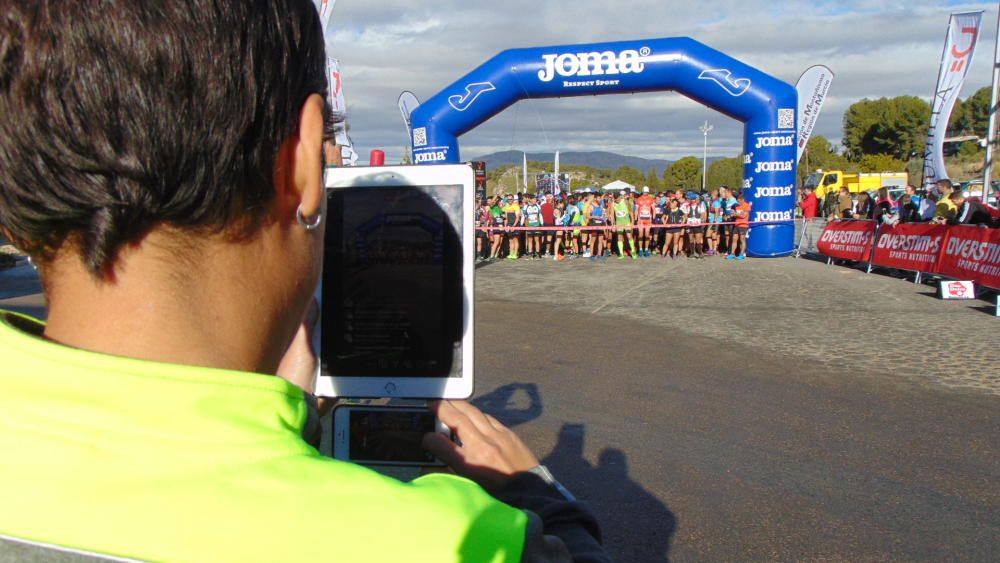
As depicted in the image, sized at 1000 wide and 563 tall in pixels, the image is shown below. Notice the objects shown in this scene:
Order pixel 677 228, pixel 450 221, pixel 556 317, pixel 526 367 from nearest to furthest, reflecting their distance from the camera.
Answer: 1. pixel 450 221
2. pixel 526 367
3. pixel 556 317
4. pixel 677 228

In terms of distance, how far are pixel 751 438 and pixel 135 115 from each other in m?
5.06

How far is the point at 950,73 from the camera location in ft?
61.0

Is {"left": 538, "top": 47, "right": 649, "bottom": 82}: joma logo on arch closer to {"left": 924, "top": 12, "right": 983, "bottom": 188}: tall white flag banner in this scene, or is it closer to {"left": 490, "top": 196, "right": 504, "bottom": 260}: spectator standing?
{"left": 490, "top": 196, "right": 504, "bottom": 260}: spectator standing

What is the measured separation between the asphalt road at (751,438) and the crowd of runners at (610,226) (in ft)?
30.8

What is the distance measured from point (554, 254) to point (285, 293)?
19.1 m

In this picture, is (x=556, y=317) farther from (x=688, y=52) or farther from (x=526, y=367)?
(x=688, y=52)

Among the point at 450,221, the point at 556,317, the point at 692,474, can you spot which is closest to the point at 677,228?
the point at 556,317

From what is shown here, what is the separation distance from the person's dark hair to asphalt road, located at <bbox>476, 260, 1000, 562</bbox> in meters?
3.18

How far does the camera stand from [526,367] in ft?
24.5

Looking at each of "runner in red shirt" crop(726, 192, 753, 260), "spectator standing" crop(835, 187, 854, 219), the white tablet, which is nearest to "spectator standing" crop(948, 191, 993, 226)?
"spectator standing" crop(835, 187, 854, 219)

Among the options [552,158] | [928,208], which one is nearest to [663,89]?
[928,208]

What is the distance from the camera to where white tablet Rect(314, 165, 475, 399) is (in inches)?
67.4

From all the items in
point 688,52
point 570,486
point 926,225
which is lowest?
point 570,486

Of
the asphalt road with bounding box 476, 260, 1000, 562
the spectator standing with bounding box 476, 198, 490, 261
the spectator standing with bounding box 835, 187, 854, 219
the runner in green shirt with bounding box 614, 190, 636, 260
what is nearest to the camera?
the asphalt road with bounding box 476, 260, 1000, 562
